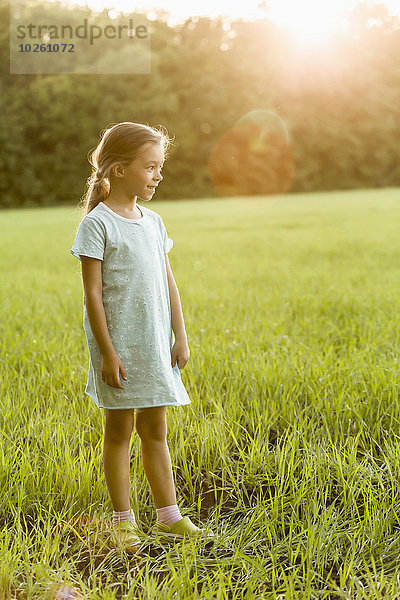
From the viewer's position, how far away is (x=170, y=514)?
2.29m

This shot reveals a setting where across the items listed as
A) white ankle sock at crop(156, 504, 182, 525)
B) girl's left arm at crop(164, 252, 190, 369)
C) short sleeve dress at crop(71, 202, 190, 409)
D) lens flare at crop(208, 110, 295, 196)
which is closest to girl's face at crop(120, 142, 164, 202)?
short sleeve dress at crop(71, 202, 190, 409)

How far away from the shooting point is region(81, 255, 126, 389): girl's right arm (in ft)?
6.95

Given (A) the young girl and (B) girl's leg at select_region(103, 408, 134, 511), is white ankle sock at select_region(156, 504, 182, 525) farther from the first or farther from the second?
(B) girl's leg at select_region(103, 408, 134, 511)

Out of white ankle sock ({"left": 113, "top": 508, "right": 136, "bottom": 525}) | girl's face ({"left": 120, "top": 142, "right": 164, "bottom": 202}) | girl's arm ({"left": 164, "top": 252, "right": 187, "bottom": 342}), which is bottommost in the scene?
white ankle sock ({"left": 113, "top": 508, "right": 136, "bottom": 525})

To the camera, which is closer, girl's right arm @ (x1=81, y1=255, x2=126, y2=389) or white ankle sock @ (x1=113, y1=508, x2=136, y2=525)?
girl's right arm @ (x1=81, y1=255, x2=126, y2=389)

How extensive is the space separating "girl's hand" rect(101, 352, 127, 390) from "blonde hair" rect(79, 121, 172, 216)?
0.56 metres

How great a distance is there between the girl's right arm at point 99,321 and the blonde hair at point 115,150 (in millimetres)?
270

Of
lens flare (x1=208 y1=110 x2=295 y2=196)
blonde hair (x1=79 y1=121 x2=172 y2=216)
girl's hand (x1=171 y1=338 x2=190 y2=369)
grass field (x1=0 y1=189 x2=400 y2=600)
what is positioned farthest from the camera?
lens flare (x1=208 y1=110 x2=295 y2=196)

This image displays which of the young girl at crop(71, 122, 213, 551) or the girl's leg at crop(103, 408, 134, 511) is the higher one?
the young girl at crop(71, 122, 213, 551)

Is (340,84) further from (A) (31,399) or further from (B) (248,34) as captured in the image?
(A) (31,399)

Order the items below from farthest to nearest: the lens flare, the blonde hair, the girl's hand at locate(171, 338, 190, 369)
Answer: the lens flare, the girl's hand at locate(171, 338, 190, 369), the blonde hair

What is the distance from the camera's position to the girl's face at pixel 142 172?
7.27 ft

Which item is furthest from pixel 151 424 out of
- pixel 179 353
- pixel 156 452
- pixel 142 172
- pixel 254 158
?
pixel 254 158

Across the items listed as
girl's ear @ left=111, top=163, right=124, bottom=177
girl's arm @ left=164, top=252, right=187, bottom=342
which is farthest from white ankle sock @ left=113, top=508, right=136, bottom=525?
girl's ear @ left=111, top=163, right=124, bottom=177
